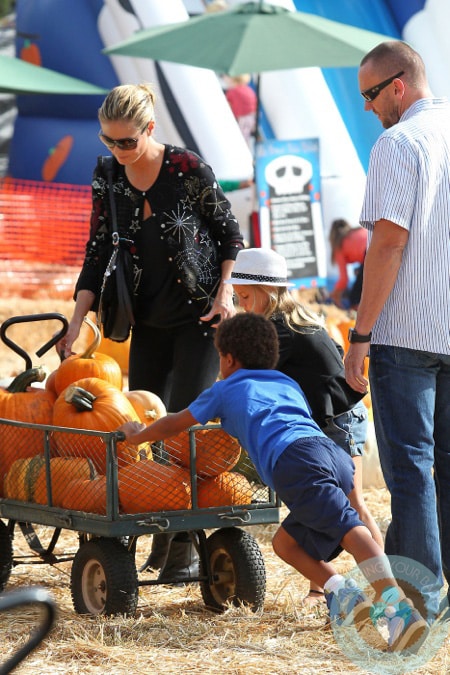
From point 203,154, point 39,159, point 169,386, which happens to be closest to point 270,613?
point 169,386

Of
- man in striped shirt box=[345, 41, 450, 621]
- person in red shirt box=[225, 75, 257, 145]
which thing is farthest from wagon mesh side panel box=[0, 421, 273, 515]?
person in red shirt box=[225, 75, 257, 145]

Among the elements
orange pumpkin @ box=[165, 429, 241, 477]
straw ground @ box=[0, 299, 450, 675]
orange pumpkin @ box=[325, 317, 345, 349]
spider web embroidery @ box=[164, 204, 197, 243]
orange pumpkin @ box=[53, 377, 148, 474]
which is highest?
spider web embroidery @ box=[164, 204, 197, 243]

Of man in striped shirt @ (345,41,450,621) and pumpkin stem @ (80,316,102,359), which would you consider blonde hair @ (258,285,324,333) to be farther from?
pumpkin stem @ (80,316,102,359)

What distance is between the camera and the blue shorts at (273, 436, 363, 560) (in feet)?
11.5

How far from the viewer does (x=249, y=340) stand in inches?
147

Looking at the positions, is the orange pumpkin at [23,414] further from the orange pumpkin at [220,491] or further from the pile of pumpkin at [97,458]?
the orange pumpkin at [220,491]

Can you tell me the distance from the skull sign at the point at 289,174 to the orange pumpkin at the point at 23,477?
6.39 m

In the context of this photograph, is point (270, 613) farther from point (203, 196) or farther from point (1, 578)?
point (203, 196)

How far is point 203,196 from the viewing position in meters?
4.54

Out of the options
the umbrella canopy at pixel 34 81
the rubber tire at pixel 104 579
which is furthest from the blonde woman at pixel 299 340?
the umbrella canopy at pixel 34 81

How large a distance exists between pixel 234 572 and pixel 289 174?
6.71 meters

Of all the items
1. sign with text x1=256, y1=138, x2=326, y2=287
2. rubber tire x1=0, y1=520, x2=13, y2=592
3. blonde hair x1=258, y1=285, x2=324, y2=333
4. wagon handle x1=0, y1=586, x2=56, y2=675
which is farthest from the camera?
sign with text x1=256, y1=138, x2=326, y2=287

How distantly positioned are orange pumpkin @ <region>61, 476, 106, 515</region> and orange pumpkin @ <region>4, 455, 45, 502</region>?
186mm

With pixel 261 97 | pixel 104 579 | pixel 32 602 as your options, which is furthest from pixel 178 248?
pixel 261 97
